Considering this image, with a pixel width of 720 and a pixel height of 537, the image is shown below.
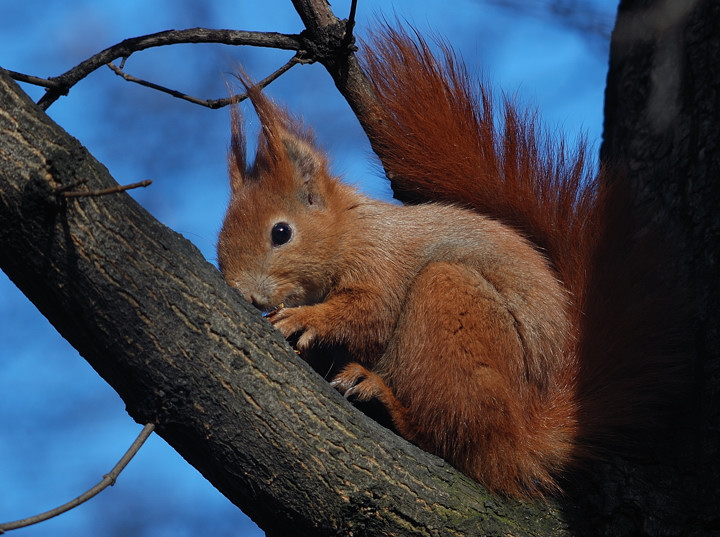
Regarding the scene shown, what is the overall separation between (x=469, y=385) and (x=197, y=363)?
2.80ft

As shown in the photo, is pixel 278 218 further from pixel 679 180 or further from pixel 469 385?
pixel 679 180

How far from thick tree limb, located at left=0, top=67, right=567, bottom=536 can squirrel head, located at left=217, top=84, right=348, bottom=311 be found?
76cm

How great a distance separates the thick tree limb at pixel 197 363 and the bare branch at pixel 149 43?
2.06ft

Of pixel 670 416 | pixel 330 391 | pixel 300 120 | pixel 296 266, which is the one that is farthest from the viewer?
pixel 300 120

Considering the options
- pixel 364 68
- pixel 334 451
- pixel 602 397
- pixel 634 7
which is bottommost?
pixel 334 451

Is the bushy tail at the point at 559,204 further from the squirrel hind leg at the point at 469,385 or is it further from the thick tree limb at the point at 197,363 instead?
the thick tree limb at the point at 197,363

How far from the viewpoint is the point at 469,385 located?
2291 millimetres

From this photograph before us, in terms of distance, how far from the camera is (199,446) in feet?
6.12

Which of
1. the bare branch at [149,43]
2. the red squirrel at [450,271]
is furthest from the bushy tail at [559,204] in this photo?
the bare branch at [149,43]

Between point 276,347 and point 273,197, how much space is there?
0.99 meters

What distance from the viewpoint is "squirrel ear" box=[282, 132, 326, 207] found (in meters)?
2.89

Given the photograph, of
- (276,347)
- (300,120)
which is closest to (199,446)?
(276,347)

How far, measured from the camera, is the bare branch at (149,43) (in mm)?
2328

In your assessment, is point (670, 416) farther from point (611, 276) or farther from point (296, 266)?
point (296, 266)
